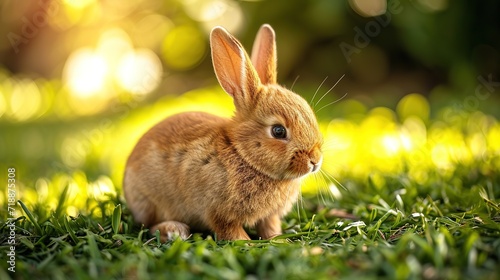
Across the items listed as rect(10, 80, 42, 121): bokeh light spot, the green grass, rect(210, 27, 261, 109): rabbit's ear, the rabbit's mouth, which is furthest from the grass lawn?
rect(10, 80, 42, 121): bokeh light spot

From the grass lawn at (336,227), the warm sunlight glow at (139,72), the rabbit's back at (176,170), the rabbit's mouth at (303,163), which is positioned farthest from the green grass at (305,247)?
the warm sunlight glow at (139,72)

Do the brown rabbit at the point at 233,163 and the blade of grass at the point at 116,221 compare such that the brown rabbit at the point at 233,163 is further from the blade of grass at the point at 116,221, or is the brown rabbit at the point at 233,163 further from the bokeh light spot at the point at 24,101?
the bokeh light spot at the point at 24,101

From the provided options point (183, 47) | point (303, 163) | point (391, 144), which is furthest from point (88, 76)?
point (303, 163)

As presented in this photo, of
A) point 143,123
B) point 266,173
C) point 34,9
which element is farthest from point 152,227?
point 34,9

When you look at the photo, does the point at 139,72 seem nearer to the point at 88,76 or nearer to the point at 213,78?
the point at 88,76

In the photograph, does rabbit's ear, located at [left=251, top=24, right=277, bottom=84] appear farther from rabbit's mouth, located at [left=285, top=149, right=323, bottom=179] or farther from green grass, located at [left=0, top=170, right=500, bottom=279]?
green grass, located at [left=0, top=170, right=500, bottom=279]

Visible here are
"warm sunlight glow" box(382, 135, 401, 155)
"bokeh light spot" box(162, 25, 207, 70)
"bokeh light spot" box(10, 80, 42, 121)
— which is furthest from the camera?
"bokeh light spot" box(162, 25, 207, 70)
